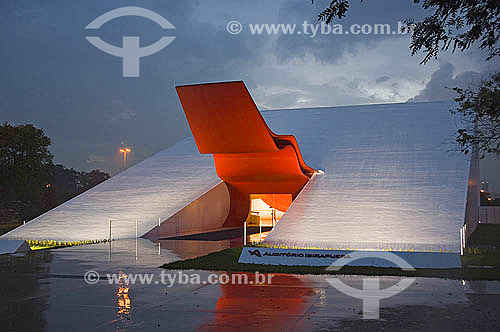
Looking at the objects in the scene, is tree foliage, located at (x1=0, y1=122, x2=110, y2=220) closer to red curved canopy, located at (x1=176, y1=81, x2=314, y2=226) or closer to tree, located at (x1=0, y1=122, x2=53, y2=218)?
tree, located at (x1=0, y1=122, x2=53, y2=218)

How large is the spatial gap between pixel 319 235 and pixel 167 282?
6.35 m

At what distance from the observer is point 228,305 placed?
6.33 m

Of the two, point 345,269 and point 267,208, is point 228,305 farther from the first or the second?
point 267,208

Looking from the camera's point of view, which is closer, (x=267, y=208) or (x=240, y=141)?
(x=240, y=141)

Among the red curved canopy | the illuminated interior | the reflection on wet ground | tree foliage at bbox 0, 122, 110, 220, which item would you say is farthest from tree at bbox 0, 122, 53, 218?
the reflection on wet ground

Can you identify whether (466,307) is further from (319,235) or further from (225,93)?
(225,93)

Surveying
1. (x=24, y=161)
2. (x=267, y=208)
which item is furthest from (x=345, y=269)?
(x=24, y=161)

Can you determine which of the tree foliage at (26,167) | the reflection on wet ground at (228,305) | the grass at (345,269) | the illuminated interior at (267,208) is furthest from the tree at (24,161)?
the reflection on wet ground at (228,305)

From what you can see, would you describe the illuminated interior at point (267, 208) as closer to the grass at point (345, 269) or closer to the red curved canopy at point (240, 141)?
the red curved canopy at point (240, 141)

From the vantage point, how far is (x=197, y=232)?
18609 millimetres

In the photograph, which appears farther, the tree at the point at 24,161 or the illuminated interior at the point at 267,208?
the tree at the point at 24,161

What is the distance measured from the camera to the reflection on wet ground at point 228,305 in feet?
17.7

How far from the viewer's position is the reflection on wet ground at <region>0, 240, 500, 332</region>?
5.40 m

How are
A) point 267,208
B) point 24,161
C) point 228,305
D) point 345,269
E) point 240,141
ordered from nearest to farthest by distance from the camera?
point 228,305 < point 345,269 < point 240,141 < point 267,208 < point 24,161
